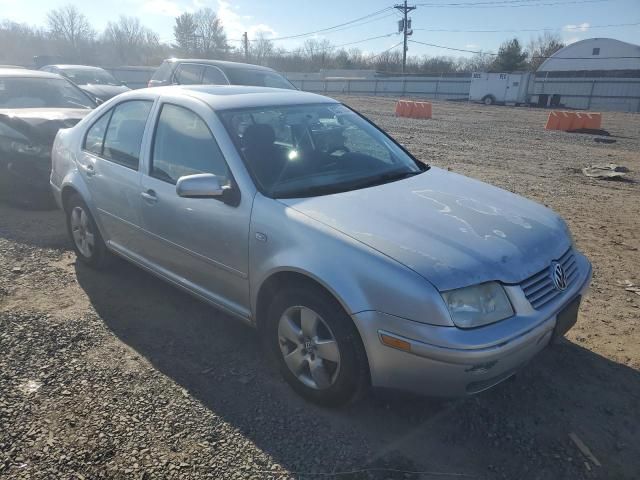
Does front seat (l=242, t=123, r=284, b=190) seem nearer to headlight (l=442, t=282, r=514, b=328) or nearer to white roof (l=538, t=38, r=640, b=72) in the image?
headlight (l=442, t=282, r=514, b=328)

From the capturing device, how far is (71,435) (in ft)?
8.09

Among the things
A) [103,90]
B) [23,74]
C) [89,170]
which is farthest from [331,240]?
[103,90]

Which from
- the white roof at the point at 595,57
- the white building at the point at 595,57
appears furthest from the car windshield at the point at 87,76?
the white roof at the point at 595,57

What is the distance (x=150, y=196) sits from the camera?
3.38 metres

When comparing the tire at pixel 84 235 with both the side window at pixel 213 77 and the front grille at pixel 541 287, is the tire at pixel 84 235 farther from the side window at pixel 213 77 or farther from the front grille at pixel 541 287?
the side window at pixel 213 77

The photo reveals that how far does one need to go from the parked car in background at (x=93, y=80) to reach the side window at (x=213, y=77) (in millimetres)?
5195

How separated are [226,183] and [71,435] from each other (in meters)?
1.58

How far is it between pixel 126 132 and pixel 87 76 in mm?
12040

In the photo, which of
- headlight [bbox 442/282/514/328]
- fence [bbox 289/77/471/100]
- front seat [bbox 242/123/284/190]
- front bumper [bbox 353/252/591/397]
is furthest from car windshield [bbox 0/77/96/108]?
fence [bbox 289/77/471/100]

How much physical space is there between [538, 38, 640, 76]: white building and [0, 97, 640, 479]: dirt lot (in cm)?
5602

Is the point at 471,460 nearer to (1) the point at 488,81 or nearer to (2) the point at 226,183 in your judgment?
(2) the point at 226,183

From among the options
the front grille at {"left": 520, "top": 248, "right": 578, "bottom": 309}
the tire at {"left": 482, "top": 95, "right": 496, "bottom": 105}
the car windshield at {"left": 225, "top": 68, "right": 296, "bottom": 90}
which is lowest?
the tire at {"left": 482, "top": 95, "right": 496, "bottom": 105}

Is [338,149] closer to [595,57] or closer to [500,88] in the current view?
[500,88]

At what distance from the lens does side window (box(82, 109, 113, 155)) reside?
4.09 meters
